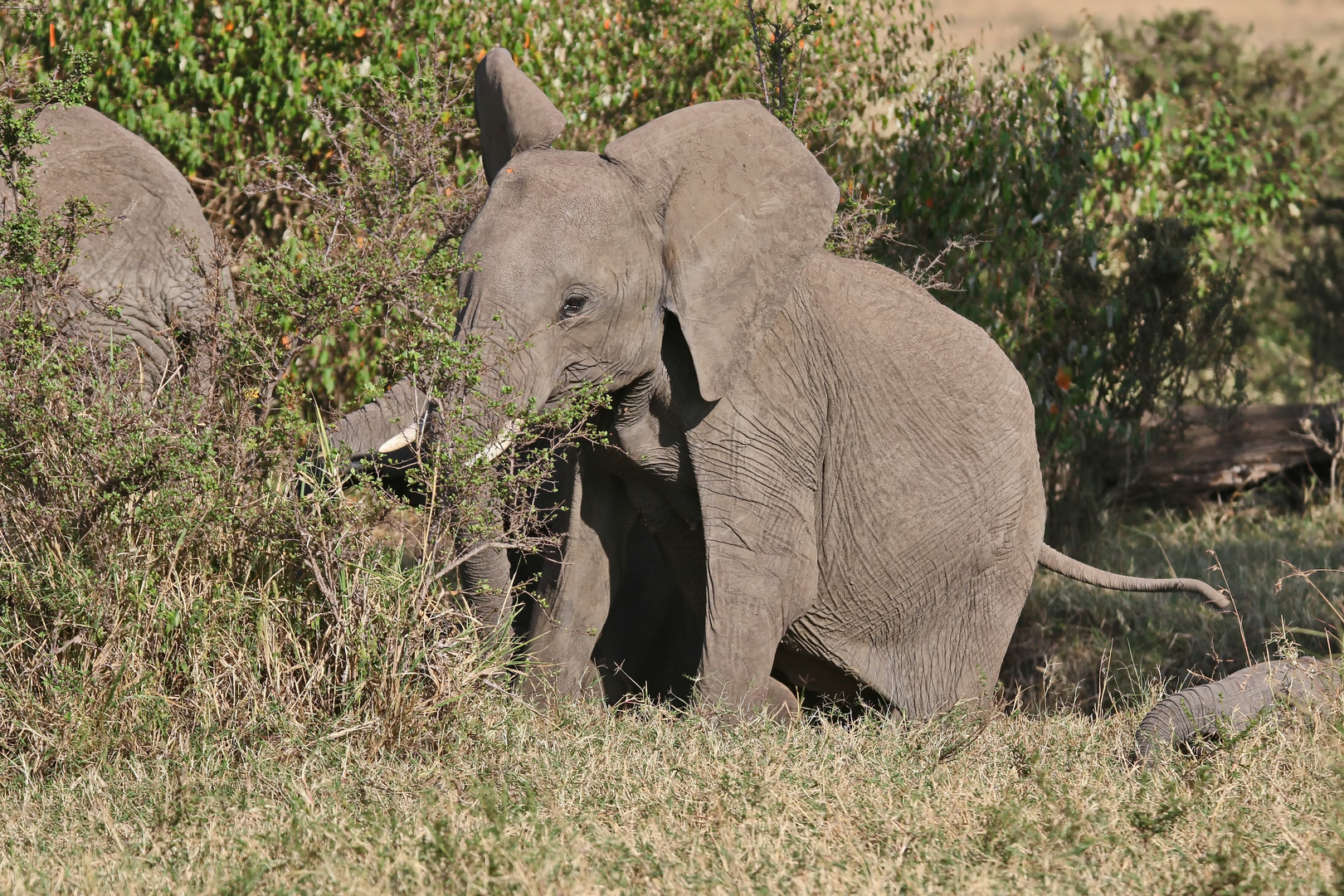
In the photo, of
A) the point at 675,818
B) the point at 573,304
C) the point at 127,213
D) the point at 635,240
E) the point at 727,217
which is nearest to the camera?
the point at 675,818

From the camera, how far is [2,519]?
4305 millimetres

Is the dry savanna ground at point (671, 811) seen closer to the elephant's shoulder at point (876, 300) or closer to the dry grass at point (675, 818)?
the dry grass at point (675, 818)

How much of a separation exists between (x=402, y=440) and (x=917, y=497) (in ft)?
5.65

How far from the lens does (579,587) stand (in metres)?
5.00

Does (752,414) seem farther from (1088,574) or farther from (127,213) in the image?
(127,213)

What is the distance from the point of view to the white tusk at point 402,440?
4.14 metres

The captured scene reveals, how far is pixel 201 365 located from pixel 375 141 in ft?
8.38

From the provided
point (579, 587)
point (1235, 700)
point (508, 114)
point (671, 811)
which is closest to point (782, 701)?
point (579, 587)

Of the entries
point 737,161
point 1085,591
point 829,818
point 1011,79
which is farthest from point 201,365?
point 1011,79

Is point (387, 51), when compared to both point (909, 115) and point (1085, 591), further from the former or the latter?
point (1085, 591)

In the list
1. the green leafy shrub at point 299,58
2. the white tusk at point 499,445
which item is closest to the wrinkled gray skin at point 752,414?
the white tusk at point 499,445

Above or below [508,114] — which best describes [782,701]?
below

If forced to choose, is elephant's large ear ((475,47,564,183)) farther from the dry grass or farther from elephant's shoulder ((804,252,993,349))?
the dry grass

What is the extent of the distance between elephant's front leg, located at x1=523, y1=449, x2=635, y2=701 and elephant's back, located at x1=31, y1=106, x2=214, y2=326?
1.75 m
